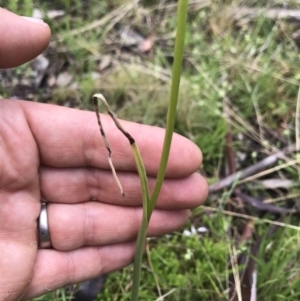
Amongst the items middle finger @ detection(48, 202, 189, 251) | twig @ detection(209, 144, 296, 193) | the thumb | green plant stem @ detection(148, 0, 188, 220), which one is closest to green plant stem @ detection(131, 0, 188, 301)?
green plant stem @ detection(148, 0, 188, 220)

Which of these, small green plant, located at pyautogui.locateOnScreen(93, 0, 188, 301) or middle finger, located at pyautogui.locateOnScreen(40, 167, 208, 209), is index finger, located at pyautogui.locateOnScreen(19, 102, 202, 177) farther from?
small green plant, located at pyautogui.locateOnScreen(93, 0, 188, 301)

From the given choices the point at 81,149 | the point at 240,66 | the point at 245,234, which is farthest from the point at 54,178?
the point at 240,66

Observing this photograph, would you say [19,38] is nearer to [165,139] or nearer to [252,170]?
[165,139]

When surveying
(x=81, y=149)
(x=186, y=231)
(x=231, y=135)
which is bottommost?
(x=186, y=231)

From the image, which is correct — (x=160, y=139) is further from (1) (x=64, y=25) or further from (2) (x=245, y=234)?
(1) (x=64, y=25)

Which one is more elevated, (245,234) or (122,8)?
(122,8)
